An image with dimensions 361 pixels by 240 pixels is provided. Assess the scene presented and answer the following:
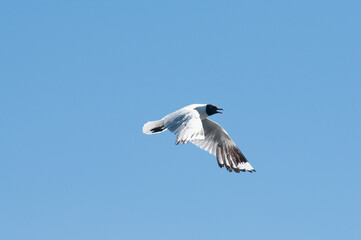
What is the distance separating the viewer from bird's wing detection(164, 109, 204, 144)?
39.4 feet

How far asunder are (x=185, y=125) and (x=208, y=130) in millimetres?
3052

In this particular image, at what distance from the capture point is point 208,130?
1552 centimetres

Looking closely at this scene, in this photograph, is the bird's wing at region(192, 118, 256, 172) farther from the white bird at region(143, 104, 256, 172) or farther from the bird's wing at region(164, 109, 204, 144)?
the bird's wing at region(164, 109, 204, 144)

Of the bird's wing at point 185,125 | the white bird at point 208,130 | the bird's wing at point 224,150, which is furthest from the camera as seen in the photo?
the bird's wing at point 224,150

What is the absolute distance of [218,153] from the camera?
50.8 feet

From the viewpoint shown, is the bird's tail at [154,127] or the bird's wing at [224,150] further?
the bird's wing at [224,150]

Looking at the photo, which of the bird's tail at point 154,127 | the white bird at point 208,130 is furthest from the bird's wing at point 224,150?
the bird's tail at point 154,127

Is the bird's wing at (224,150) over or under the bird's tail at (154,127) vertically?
under

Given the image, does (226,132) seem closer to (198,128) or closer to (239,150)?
(239,150)

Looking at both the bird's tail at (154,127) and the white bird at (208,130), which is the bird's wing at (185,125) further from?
the bird's tail at (154,127)

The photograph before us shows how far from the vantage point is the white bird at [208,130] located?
1293cm

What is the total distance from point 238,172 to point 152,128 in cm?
264

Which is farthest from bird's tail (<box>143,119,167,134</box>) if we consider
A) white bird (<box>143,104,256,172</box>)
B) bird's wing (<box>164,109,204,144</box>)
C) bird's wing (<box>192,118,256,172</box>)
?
bird's wing (<box>192,118,256,172</box>)

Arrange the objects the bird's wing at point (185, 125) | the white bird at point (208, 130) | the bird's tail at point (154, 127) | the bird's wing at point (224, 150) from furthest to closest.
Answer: the bird's wing at point (224, 150), the bird's tail at point (154, 127), the white bird at point (208, 130), the bird's wing at point (185, 125)
